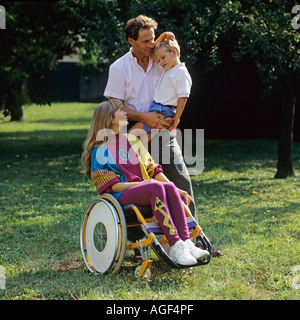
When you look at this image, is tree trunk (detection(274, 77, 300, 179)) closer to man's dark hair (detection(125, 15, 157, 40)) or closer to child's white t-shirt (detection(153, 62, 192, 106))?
child's white t-shirt (detection(153, 62, 192, 106))

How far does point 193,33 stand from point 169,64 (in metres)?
3.70

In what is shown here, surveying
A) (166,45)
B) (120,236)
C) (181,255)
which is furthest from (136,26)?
(181,255)

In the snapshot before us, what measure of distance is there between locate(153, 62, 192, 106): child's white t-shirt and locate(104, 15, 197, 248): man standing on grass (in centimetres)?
9

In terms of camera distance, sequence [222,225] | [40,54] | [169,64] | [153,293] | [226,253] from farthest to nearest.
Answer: [40,54] < [222,225] < [226,253] < [169,64] < [153,293]

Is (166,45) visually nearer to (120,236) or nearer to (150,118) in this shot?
(150,118)

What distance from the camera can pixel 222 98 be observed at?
1320cm

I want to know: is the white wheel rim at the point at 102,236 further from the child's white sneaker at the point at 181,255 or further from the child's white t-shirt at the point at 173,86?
the child's white t-shirt at the point at 173,86

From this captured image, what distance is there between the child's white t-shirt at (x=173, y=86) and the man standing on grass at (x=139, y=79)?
0.30 feet

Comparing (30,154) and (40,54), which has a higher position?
(40,54)

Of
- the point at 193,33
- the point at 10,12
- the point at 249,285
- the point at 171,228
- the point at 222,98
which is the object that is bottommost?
the point at 249,285

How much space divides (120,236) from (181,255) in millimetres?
439

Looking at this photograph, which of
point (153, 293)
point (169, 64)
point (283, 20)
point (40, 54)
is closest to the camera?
point (153, 293)

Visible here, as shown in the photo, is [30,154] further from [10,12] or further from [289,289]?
[289,289]

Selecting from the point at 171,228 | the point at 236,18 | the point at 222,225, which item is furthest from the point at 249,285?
the point at 236,18
